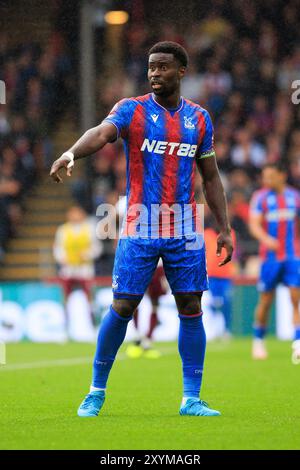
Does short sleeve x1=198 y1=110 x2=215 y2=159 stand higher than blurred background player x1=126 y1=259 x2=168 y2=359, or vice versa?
short sleeve x1=198 y1=110 x2=215 y2=159

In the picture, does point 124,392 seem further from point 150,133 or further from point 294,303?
point 294,303

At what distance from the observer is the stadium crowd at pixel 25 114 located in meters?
20.5

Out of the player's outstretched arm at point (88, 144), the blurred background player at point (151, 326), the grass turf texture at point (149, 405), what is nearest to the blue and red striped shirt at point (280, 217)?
the grass turf texture at point (149, 405)

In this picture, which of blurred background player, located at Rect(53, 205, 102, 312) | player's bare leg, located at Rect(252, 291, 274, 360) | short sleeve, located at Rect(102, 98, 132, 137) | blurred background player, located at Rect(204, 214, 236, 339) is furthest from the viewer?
blurred background player, located at Rect(53, 205, 102, 312)

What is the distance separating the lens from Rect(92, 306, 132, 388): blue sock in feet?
22.4

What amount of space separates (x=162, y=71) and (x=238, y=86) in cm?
1368

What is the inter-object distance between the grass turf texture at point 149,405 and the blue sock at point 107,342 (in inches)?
10.5

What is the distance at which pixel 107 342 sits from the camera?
686 centimetres

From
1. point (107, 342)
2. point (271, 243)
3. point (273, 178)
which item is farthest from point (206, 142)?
point (273, 178)

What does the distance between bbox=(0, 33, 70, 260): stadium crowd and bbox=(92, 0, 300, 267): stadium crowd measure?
42.5 inches

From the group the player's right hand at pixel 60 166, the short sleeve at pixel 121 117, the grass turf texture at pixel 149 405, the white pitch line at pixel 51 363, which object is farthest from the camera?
the white pitch line at pixel 51 363

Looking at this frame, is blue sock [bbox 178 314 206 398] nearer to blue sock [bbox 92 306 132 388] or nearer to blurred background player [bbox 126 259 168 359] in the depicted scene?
blue sock [bbox 92 306 132 388]
